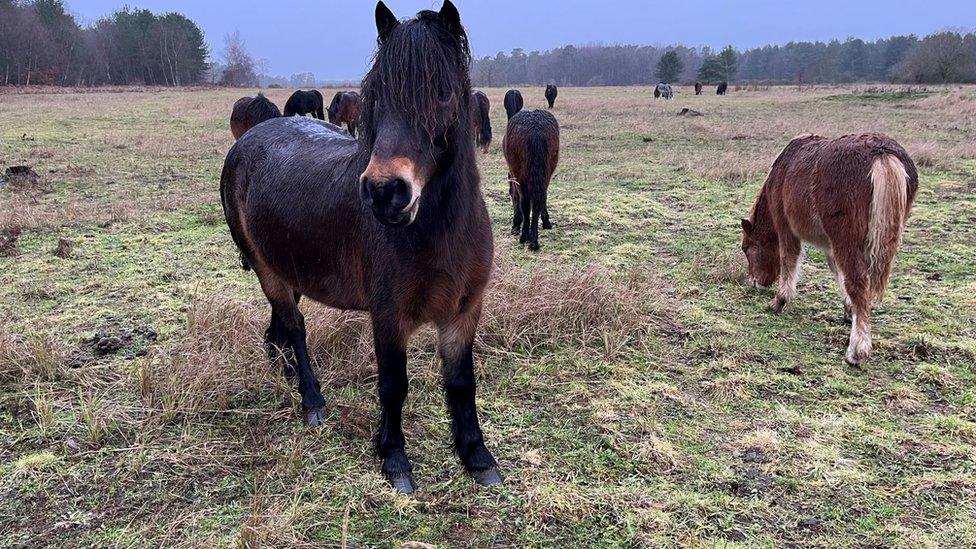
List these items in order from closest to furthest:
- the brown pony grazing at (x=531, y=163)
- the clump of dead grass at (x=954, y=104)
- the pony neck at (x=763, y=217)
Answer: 1. the pony neck at (x=763, y=217)
2. the brown pony grazing at (x=531, y=163)
3. the clump of dead grass at (x=954, y=104)

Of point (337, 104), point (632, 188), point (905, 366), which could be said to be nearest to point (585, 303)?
point (905, 366)

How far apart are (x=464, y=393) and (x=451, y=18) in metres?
1.72

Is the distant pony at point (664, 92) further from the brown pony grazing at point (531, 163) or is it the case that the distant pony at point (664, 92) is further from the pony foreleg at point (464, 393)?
the pony foreleg at point (464, 393)

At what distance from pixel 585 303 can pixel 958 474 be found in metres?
2.34

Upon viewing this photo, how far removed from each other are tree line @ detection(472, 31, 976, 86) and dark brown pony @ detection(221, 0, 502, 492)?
42310 millimetres

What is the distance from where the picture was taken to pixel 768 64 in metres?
109

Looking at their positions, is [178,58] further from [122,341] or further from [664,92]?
[122,341]

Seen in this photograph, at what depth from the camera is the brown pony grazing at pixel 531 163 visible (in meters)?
6.67

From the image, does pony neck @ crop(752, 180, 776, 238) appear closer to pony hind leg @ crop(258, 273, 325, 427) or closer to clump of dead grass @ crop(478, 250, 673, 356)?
clump of dead grass @ crop(478, 250, 673, 356)

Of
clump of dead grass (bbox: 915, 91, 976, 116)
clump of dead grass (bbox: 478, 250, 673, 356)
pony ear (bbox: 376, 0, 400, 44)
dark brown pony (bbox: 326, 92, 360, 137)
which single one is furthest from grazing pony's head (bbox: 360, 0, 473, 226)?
clump of dead grass (bbox: 915, 91, 976, 116)

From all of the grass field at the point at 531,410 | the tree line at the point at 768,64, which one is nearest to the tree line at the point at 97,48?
the tree line at the point at 768,64

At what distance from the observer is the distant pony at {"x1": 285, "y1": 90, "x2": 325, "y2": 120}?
16.5 m

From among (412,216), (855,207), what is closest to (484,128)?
(855,207)

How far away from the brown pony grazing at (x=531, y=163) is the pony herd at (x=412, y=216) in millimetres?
2656
